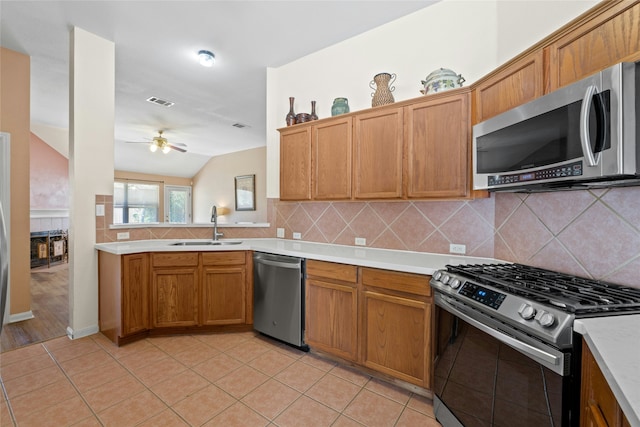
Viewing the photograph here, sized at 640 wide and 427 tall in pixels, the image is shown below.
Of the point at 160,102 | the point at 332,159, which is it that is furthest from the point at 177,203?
the point at 332,159

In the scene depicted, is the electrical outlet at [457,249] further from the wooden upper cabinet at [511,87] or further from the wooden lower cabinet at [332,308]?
the wooden upper cabinet at [511,87]

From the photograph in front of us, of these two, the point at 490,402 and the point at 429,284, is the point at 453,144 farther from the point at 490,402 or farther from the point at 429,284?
the point at 490,402

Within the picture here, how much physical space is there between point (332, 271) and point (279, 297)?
64 centimetres

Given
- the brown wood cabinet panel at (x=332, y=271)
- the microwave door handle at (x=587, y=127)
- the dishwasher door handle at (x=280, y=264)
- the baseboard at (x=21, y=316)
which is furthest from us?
the baseboard at (x=21, y=316)

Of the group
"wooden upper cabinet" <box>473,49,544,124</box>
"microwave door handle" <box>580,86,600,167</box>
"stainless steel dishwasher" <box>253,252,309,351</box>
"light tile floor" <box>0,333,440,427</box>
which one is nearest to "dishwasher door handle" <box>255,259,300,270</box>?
"stainless steel dishwasher" <box>253,252,309,351</box>

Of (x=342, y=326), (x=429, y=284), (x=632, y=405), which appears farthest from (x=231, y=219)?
(x=632, y=405)

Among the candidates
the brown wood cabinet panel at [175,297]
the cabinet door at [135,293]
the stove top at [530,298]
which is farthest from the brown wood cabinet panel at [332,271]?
the cabinet door at [135,293]

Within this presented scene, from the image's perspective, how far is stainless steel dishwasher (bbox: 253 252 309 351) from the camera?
238 centimetres

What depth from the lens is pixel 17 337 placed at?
2.60 metres

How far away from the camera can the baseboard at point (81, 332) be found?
8.58 feet

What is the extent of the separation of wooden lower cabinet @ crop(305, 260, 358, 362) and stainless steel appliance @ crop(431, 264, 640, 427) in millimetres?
619

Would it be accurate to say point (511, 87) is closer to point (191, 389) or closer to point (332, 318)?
point (332, 318)

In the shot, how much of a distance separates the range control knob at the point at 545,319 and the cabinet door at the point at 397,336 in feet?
2.41

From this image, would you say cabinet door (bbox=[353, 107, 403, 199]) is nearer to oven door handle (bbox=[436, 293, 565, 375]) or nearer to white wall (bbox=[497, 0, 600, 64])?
white wall (bbox=[497, 0, 600, 64])
